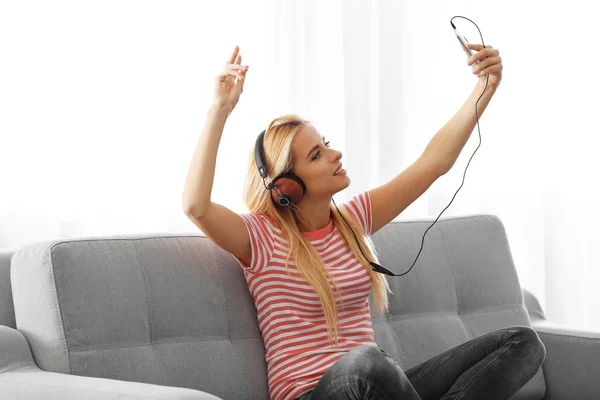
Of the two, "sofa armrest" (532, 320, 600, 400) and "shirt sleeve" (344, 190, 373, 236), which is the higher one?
"shirt sleeve" (344, 190, 373, 236)

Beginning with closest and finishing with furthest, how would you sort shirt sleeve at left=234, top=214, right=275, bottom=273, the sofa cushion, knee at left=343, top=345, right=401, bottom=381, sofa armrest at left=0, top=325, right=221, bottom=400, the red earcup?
1. sofa armrest at left=0, top=325, right=221, bottom=400
2. knee at left=343, top=345, right=401, bottom=381
3. shirt sleeve at left=234, top=214, right=275, bottom=273
4. the red earcup
5. the sofa cushion

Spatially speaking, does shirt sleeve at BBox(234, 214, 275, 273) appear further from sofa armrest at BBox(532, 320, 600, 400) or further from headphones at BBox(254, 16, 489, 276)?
sofa armrest at BBox(532, 320, 600, 400)

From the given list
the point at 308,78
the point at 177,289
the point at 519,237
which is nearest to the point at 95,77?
the point at 308,78

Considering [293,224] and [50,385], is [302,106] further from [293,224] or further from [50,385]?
[50,385]

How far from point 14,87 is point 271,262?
1121mm

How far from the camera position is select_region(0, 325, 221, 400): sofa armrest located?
1262mm

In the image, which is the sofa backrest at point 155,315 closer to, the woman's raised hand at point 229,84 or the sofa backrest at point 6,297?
the sofa backrest at point 6,297

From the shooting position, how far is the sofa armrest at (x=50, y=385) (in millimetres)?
1262

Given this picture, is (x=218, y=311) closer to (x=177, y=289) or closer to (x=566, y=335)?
(x=177, y=289)

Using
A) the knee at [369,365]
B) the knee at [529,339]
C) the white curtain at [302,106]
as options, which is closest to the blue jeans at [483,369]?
the knee at [529,339]

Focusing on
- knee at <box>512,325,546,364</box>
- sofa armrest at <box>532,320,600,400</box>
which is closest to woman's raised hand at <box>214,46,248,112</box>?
knee at <box>512,325,546,364</box>

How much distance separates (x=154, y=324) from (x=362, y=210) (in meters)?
0.59

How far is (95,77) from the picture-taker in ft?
8.35

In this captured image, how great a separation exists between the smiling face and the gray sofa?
0.25 m
